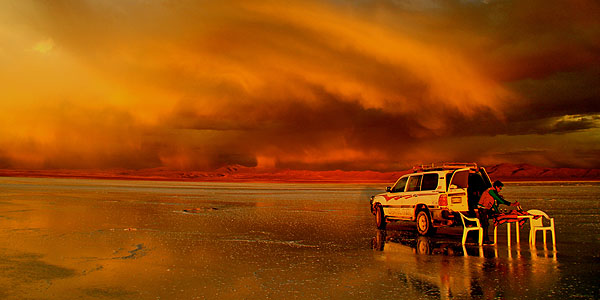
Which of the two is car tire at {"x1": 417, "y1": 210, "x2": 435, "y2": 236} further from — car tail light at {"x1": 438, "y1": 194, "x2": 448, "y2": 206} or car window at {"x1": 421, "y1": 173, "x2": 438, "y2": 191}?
car window at {"x1": 421, "y1": 173, "x2": 438, "y2": 191}

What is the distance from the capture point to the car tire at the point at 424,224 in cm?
1631

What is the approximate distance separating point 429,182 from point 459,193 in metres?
1.63

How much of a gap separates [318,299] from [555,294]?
12.5 feet

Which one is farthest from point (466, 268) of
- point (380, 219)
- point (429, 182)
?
point (380, 219)

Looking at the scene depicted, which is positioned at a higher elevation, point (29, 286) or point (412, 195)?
point (412, 195)

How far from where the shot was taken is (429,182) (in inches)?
678

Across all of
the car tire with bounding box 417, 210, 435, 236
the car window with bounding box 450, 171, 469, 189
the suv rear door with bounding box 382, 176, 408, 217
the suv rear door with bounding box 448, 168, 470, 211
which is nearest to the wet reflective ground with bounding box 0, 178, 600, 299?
the car tire with bounding box 417, 210, 435, 236

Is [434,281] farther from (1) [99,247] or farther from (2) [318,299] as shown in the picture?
(1) [99,247]

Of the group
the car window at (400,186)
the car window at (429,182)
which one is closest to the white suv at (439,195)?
the car window at (429,182)

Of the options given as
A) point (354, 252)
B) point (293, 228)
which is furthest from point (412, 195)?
point (354, 252)

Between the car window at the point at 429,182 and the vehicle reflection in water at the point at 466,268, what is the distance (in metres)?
2.47

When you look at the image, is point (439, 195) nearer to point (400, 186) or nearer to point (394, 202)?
point (394, 202)

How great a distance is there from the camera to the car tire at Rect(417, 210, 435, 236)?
53.5 feet

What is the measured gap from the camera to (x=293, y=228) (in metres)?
17.9
